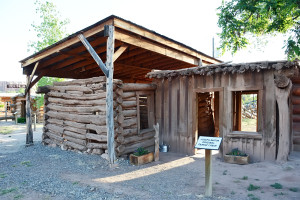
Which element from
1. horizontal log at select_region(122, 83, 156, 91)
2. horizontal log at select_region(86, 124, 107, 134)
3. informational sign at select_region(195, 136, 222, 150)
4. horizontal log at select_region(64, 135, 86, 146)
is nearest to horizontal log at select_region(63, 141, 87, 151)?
horizontal log at select_region(64, 135, 86, 146)

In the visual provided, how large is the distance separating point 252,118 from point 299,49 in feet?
53.6

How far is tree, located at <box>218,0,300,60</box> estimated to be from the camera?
9176 mm

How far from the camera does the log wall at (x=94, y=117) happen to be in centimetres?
769

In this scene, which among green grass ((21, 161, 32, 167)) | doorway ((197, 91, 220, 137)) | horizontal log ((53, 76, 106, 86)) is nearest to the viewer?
green grass ((21, 161, 32, 167))

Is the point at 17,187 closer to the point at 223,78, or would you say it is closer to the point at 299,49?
the point at 223,78

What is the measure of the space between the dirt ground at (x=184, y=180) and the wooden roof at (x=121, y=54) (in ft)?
13.1

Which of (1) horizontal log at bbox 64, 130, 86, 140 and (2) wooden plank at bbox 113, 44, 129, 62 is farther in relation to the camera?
(1) horizontal log at bbox 64, 130, 86, 140

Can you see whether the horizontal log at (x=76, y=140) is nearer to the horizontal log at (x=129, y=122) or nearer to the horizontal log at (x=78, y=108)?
the horizontal log at (x=78, y=108)

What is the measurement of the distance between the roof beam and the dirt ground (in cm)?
396

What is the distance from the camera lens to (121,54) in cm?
948

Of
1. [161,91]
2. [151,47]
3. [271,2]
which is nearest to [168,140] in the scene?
[161,91]

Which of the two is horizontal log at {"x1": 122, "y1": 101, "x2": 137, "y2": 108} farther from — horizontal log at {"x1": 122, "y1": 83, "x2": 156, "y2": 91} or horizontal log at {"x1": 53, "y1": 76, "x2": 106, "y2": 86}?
horizontal log at {"x1": 53, "y1": 76, "x2": 106, "y2": 86}

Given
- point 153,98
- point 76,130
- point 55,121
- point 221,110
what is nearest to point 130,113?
point 153,98

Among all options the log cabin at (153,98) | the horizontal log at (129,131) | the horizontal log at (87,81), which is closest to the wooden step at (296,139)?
the log cabin at (153,98)
